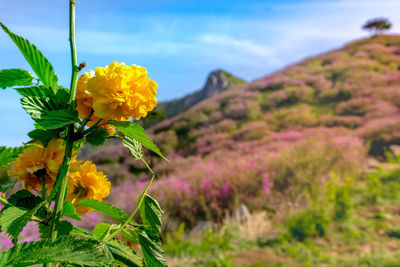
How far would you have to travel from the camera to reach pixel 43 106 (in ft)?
1.96

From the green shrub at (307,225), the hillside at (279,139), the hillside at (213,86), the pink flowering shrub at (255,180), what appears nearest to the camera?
the green shrub at (307,225)

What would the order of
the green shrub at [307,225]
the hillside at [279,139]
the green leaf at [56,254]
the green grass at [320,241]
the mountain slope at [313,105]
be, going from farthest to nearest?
1. the mountain slope at [313,105]
2. the hillside at [279,139]
3. the green shrub at [307,225]
4. the green grass at [320,241]
5. the green leaf at [56,254]

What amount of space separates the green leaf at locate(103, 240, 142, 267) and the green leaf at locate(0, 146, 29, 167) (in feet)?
0.77

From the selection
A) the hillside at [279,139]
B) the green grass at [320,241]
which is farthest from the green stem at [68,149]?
the hillside at [279,139]

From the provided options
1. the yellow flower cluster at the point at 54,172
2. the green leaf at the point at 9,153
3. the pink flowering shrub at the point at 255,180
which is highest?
the green leaf at the point at 9,153

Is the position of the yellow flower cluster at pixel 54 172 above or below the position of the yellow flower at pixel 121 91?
below

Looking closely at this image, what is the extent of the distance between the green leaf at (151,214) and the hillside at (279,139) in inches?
149

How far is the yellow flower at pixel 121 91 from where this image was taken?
0.59 meters

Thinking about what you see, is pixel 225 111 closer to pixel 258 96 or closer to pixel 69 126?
pixel 258 96

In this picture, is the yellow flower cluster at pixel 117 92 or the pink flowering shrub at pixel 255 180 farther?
the pink flowering shrub at pixel 255 180

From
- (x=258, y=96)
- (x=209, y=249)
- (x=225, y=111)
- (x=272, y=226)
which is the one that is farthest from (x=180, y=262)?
(x=258, y=96)

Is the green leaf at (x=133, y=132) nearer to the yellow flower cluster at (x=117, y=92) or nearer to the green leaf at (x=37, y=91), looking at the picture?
the yellow flower cluster at (x=117, y=92)

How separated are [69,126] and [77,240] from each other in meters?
0.20

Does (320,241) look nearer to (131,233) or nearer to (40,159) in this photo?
(131,233)
